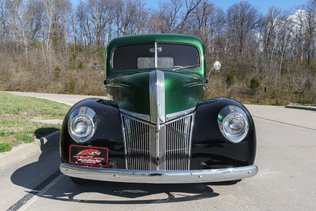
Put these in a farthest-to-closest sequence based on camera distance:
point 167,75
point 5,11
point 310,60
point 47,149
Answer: point 5,11, point 310,60, point 47,149, point 167,75

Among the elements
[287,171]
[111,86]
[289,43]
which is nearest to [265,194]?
[287,171]

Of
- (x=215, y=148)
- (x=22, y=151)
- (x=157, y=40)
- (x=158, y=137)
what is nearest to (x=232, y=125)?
(x=215, y=148)

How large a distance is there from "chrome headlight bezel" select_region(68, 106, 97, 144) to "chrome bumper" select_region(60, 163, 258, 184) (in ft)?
1.23

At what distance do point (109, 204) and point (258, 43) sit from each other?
162 feet

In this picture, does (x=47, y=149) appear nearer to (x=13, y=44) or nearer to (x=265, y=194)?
(x=265, y=194)

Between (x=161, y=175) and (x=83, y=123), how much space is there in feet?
3.78

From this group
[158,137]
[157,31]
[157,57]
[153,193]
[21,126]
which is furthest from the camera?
[157,31]

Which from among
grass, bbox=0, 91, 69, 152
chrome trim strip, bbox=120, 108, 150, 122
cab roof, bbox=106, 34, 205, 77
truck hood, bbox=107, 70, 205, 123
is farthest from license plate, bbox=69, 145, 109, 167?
grass, bbox=0, 91, 69, 152

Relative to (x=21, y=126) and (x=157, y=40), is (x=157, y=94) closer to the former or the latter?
(x=157, y=40)

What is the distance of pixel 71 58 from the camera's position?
42.8 m

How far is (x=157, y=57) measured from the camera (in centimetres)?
548

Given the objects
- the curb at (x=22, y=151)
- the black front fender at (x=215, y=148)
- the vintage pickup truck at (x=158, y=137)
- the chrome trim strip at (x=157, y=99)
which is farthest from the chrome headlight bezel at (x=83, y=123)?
the curb at (x=22, y=151)

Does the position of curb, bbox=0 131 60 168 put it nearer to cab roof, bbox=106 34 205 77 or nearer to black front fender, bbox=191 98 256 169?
cab roof, bbox=106 34 205 77

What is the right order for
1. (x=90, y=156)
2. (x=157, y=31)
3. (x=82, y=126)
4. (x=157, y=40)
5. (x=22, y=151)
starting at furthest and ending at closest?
(x=157, y=31) < (x=22, y=151) < (x=157, y=40) < (x=82, y=126) < (x=90, y=156)
